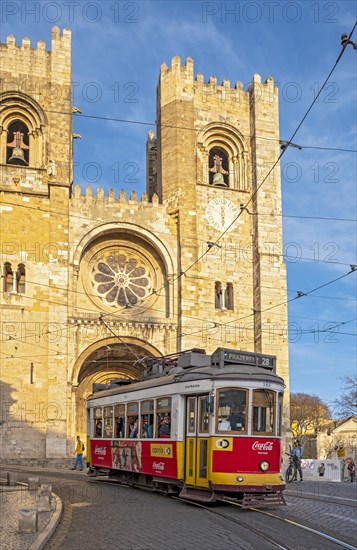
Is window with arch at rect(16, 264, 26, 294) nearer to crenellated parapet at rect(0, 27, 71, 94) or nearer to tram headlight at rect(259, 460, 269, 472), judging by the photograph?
crenellated parapet at rect(0, 27, 71, 94)

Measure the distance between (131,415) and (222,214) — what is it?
16.9 m

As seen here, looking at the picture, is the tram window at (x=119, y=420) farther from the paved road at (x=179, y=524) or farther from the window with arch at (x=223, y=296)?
the window with arch at (x=223, y=296)

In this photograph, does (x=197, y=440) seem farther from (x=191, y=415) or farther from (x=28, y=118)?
(x=28, y=118)

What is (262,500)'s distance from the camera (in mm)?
11461

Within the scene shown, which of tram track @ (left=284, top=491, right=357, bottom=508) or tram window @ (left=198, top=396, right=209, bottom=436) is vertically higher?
tram window @ (left=198, top=396, right=209, bottom=436)

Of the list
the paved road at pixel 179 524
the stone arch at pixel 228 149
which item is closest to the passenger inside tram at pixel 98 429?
the paved road at pixel 179 524

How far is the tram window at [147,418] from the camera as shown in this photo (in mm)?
13727

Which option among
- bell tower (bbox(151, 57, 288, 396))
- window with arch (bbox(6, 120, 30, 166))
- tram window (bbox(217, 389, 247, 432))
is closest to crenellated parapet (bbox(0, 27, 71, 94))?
window with arch (bbox(6, 120, 30, 166))

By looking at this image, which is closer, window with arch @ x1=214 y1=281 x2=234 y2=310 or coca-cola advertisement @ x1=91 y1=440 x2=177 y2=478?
coca-cola advertisement @ x1=91 y1=440 x2=177 y2=478

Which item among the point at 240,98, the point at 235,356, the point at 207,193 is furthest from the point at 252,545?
the point at 240,98

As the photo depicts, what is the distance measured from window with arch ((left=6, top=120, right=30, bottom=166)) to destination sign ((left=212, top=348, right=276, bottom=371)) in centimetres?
1859

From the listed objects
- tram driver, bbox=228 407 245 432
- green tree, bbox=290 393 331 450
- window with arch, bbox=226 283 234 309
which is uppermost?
window with arch, bbox=226 283 234 309

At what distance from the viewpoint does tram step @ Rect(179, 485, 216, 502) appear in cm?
1162

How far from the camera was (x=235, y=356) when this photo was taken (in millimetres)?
12766
